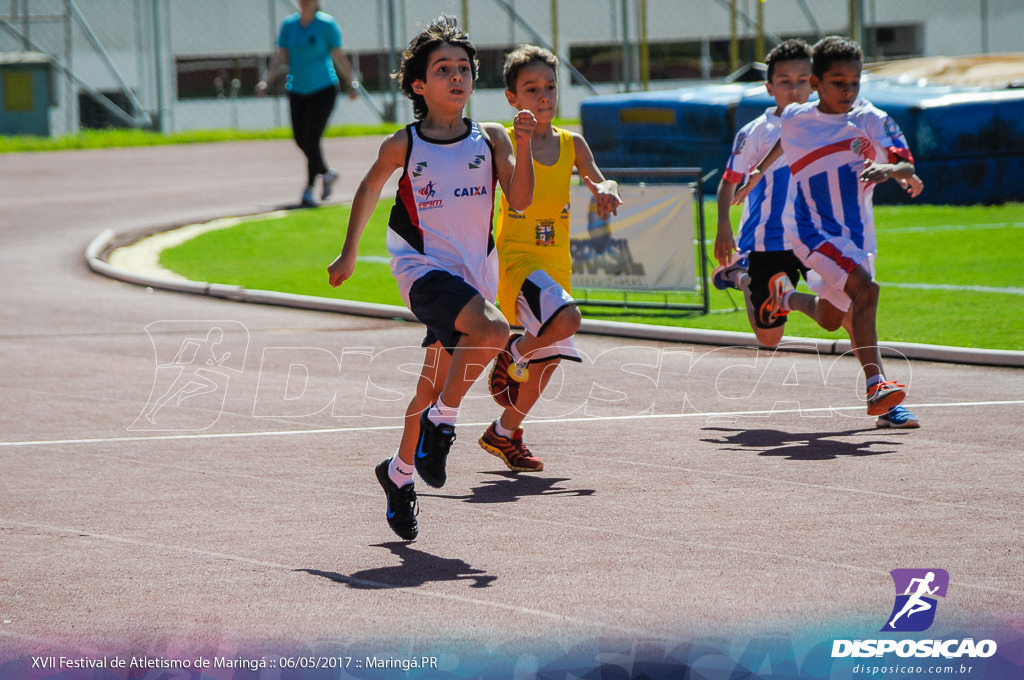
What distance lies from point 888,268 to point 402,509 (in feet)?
29.0

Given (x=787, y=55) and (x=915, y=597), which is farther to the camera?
(x=787, y=55)

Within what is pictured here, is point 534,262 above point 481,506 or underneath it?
above

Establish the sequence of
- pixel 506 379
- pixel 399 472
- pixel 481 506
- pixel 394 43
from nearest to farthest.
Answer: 1. pixel 399 472
2. pixel 481 506
3. pixel 506 379
4. pixel 394 43

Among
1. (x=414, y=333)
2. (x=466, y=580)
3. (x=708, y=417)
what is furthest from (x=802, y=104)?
(x=466, y=580)

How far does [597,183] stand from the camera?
6.66 metres

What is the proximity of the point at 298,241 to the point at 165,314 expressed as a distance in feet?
14.1

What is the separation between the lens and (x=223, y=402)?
830cm

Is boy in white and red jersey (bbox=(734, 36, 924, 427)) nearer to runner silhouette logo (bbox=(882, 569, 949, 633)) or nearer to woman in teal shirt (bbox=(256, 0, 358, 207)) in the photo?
runner silhouette logo (bbox=(882, 569, 949, 633))

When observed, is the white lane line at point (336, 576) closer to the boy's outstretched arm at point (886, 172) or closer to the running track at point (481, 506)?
the running track at point (481, 506)

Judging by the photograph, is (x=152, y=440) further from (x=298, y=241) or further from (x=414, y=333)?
(x=298, y=241)

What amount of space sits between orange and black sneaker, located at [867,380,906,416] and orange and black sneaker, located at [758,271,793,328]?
102 cm

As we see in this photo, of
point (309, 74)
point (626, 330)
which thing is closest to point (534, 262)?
point (626, 330)

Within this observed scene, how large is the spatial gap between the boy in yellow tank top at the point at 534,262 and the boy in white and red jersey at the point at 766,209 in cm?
171

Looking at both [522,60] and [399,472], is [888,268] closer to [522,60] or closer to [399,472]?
[522,60]
